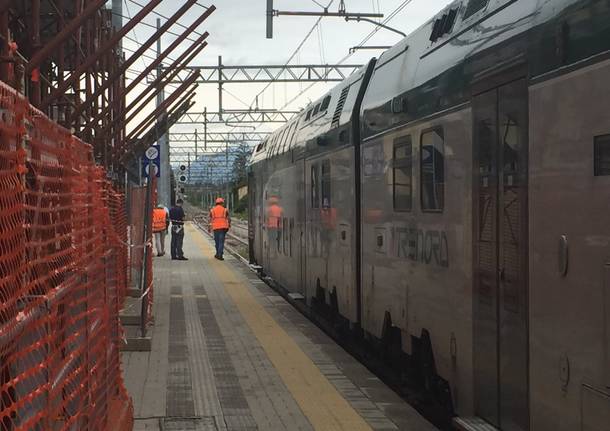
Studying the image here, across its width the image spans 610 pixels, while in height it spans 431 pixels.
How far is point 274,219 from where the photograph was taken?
16.1 metres

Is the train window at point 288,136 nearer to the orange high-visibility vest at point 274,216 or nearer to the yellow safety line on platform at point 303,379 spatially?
the orange high-visibility vest at point 274,216

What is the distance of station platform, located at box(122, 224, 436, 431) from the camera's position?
6.50 meters

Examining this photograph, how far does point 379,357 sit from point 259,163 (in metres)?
9.57

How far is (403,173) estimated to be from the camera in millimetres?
7129

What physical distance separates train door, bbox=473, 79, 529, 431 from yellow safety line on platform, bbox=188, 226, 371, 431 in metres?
1.36

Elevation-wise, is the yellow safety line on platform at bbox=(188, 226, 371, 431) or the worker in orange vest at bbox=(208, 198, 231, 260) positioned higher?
the worker in orange vest at bbox=(208, 198, 231, 260)

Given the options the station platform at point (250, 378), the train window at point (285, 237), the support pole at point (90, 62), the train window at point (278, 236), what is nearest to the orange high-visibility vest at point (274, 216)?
the train window at point (278, 236)

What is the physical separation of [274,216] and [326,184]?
535cm

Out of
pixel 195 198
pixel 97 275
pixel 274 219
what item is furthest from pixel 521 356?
pixel 195 198

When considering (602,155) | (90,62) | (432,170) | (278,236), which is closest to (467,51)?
(432,170)

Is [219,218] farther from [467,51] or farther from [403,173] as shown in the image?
[467,51]

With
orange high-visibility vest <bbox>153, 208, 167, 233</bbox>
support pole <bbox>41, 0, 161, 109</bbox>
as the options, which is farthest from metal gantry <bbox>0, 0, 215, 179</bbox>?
orange high-visibility vest <bbox>153, 208, 167, 233</bbox>

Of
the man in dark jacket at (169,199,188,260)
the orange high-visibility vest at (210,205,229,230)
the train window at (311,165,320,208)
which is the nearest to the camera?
the train window at (311,165,320,208)

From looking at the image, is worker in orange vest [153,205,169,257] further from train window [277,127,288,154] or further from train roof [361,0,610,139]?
train roof [361,0,610,139]
